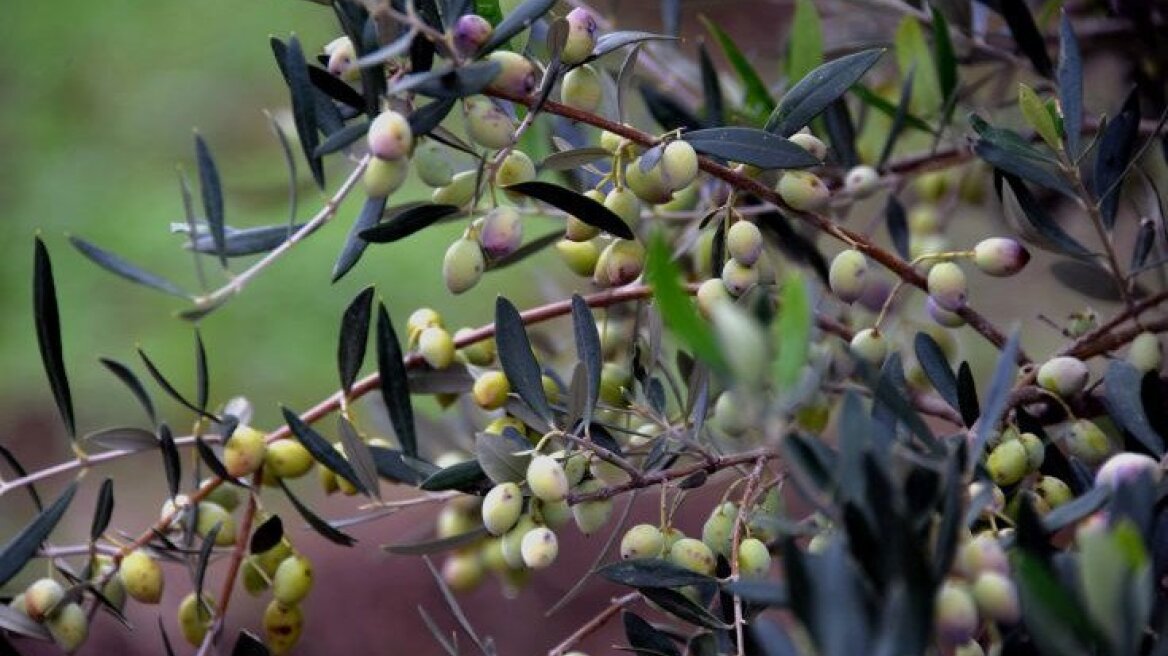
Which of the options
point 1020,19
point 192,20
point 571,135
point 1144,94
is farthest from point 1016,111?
point 192,20

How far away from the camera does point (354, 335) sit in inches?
24.5

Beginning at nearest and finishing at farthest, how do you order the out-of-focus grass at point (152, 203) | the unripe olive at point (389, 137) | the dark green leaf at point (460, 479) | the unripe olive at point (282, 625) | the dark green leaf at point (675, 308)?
1. the dark green leaf at point (675, 308)
2. the unripe olive at point (389, 137)
3. the dark green leaf at point (460, 479)
4. the unripe olive at point (282, 625)
5. the out-of-focus grass at point (152, 203)

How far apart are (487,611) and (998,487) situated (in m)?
0.72

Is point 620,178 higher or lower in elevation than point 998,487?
higher

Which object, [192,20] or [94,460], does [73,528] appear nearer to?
[94,460]

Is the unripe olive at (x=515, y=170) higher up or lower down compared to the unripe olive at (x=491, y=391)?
higher up

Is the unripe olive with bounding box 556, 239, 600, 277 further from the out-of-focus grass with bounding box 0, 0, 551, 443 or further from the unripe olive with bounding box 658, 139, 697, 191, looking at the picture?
the out-of-focus grass with bounding box 0, 0, 551, 443

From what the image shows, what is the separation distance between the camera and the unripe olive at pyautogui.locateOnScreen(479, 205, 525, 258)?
0.56 m

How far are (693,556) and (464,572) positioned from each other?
37 centimetres

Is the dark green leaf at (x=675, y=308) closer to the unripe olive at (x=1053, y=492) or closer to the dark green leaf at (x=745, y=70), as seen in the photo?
the unripe olive at (x=1053, y=492)

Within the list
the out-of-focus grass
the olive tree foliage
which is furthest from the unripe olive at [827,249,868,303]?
the out-of-focus grass

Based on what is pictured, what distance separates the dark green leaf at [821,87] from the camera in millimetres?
568

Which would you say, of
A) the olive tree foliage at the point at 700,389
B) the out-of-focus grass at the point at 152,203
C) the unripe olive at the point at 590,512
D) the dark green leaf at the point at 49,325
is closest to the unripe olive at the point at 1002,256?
the olive tree foliage at the point at 700,389

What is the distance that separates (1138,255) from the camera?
2.24ft
